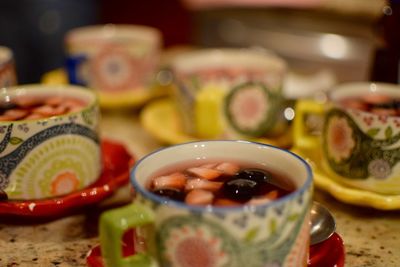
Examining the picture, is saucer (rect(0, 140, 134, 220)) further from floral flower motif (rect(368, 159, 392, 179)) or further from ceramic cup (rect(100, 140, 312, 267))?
floral flower motif (rect(368, 159, 392, 179))

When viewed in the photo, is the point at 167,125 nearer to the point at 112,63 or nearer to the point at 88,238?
the point at 112,63

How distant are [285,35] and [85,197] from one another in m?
1.08

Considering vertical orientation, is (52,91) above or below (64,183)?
above

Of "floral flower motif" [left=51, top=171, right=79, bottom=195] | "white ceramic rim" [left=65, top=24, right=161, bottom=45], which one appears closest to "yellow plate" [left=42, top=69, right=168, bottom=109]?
"white ceramic rim" [left=65, top=24, right=161, bottom=45]

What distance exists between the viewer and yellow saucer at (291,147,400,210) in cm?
88

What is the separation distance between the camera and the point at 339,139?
94 cm

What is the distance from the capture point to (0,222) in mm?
924

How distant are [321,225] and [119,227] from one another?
330mm

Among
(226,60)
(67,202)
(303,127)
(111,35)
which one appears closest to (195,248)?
(67,202)

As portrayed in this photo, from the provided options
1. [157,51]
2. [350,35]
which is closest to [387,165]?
[157,51]

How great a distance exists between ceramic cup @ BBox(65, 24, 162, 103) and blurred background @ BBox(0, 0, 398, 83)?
459 mm

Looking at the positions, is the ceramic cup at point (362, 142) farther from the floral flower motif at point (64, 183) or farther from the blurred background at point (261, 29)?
the floral flower motif at point (64, 183)

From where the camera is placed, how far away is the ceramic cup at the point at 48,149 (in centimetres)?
88

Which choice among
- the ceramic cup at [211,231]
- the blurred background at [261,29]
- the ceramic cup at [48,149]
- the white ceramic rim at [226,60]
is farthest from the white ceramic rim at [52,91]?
the blurred background at [261,29]
